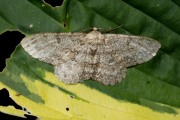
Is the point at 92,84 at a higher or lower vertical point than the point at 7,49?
lower

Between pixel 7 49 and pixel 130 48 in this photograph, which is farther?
pixel 130 48

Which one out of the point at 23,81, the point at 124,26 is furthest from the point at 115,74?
the point at 23,81

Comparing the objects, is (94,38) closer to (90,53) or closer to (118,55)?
(90,53)

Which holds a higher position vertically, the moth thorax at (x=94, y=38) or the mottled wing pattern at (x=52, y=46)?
the moth thorax at (x=94, y=38)

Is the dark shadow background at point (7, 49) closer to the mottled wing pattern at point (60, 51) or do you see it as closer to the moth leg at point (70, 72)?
the mottled wing pattern at point (60, 51)

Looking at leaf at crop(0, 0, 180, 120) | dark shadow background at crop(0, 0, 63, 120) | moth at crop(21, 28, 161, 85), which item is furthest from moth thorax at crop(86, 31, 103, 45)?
dark shadow background at crop(0, 0, 63, 120)

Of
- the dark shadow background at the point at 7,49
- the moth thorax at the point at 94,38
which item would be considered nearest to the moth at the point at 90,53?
the moth thorax at the point at 94,38

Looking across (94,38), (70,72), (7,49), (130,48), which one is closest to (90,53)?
(94,38)
